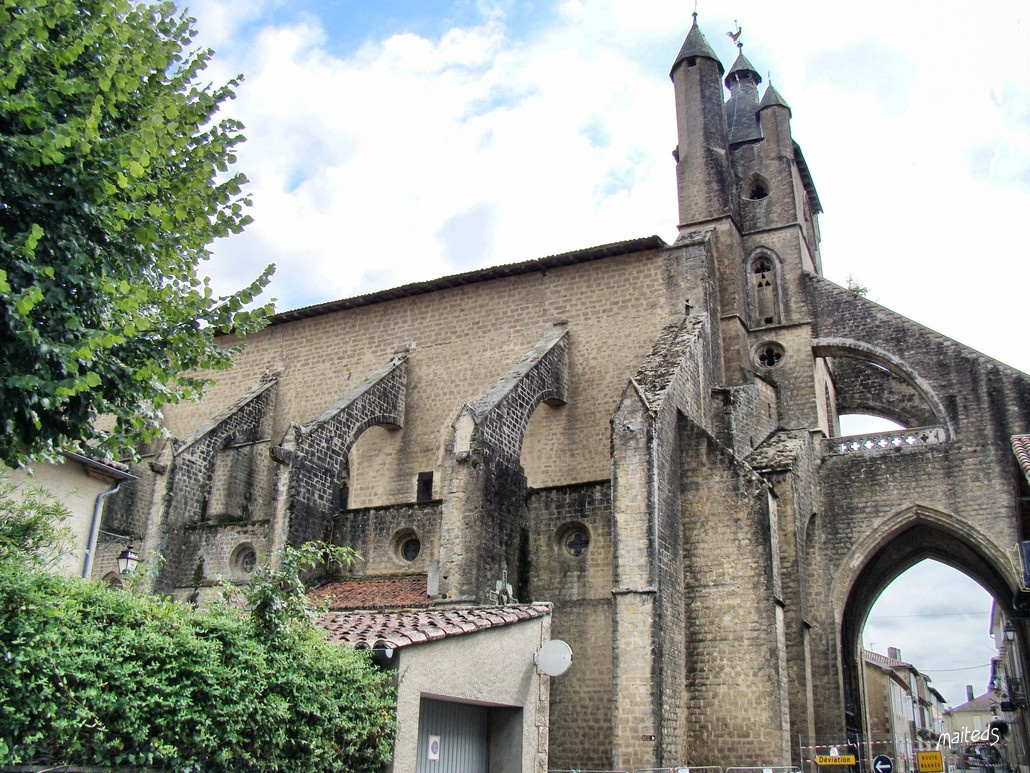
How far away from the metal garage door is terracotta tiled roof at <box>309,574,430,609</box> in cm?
509

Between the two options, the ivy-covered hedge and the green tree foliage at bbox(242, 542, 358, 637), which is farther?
the green tree foliage at bbox(242, 542, 358, 637)

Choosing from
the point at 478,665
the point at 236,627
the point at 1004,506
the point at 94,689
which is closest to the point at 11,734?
the point at 94,689

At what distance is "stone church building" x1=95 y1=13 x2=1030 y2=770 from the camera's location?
13.6 metres

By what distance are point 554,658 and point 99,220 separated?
549cm

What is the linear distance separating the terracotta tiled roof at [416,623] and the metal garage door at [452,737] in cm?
69

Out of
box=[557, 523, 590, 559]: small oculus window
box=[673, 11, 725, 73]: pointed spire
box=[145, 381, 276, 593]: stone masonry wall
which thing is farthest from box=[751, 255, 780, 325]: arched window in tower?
box=[145, 381, 276, 593]: stone masonry wall

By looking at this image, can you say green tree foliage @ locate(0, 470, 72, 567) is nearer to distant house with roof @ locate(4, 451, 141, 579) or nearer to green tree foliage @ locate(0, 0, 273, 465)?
green tree foliage @ locate(0, 0, 273, 465)

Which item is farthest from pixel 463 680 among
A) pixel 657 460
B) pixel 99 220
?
pixel 657 460

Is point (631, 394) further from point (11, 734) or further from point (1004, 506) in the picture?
point (11, 734)

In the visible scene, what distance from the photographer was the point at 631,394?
1393 centimetres

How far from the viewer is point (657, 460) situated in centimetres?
1365

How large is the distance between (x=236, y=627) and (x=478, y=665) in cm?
277

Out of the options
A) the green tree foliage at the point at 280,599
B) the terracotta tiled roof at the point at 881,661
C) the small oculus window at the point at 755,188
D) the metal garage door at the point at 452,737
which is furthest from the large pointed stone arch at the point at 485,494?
the terracotta tiled roof at the point at 881,661

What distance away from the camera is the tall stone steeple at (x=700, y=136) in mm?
20062
